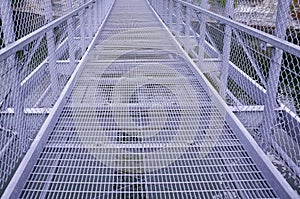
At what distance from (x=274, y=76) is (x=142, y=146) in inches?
36.1

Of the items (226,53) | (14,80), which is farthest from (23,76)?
(226,53)

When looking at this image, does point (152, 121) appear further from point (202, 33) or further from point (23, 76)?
point (202, 33)

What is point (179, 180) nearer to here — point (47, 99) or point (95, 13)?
point (47, 99)

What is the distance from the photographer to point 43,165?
6.12 ft

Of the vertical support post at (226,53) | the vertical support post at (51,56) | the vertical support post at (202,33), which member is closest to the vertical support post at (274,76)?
the vertical support post at (226,53)

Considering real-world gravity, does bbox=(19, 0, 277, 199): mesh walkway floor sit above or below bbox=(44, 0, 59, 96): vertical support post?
below

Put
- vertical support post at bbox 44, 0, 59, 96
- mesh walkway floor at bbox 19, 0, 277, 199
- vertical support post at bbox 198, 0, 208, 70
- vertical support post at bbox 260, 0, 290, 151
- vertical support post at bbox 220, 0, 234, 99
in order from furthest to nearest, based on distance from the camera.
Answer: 1. vertical support post at bbox 198, 0, 208, 70
2. vertical support post at bbox 220, 0, 234, 99
3. vertical support post at bbox 44, 0, 59, 96
4. vertical support post at bbox 260, 0, 290, 151
5. mesh walkway floor at bbox 19, 0, 277, 199

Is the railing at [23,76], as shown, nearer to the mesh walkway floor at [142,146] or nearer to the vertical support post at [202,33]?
the mesh walkway floor at [142,146]

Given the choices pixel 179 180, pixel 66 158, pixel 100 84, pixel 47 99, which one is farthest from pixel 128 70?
pixel 179 180

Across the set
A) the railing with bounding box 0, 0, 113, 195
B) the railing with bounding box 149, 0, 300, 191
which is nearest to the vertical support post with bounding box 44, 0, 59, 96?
the railing with bounding box 0, 0, 113, 195

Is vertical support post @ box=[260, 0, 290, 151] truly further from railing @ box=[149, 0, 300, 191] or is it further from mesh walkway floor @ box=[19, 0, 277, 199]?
mesh walkway floor @ box=[19, 0, 277, 199]

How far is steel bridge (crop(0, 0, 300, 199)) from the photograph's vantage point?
1.75 m

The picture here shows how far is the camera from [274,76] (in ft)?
6.48

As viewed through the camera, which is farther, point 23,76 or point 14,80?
point 23,76
